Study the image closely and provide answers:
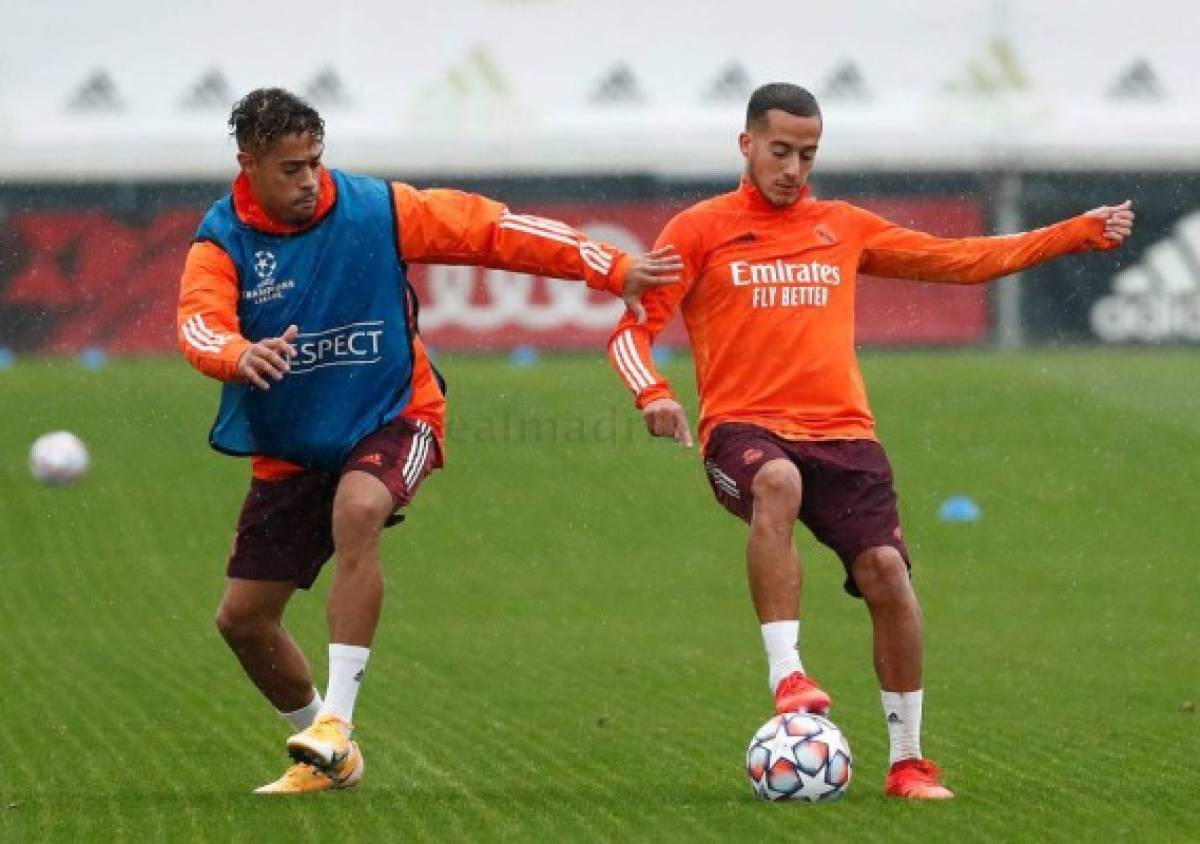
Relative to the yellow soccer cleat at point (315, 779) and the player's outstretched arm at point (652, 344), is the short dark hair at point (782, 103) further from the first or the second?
the yellow soccer cleat at point (315, 779)

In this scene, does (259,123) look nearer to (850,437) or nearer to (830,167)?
(850,437)

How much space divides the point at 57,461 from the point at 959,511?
759cm

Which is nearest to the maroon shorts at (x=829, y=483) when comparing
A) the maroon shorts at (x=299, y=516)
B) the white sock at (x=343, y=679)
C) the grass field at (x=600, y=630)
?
the grass field at (x=600, y=630)

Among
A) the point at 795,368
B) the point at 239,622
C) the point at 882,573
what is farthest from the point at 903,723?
the point at 239,622

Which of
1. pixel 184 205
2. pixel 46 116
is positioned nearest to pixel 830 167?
pixel 184 205

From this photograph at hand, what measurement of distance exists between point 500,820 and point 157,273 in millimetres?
25951

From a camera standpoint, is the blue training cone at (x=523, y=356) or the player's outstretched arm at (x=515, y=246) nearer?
the player's outstretched arm at (x=515, y=246)

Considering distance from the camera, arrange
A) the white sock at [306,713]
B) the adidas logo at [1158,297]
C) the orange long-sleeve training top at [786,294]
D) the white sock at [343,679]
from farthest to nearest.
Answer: the adidas logo at [1158,297]
the white sock at [306,713]
the orange long-sleeve training top at [786,294]
the white sock at [343,679]

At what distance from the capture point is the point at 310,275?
329 inches

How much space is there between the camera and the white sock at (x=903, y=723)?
8.25 metres

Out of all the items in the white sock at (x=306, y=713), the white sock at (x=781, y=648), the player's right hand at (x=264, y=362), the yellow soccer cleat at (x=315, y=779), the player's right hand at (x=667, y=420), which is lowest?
the yellow soccer cleat at (x=315, y=779)

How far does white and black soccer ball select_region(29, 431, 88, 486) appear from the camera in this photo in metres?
21.5

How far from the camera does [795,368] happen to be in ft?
28.2

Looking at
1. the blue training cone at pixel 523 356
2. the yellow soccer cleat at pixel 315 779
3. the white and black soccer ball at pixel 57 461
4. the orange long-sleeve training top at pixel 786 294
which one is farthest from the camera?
the blue training cone at pixel 523 356
